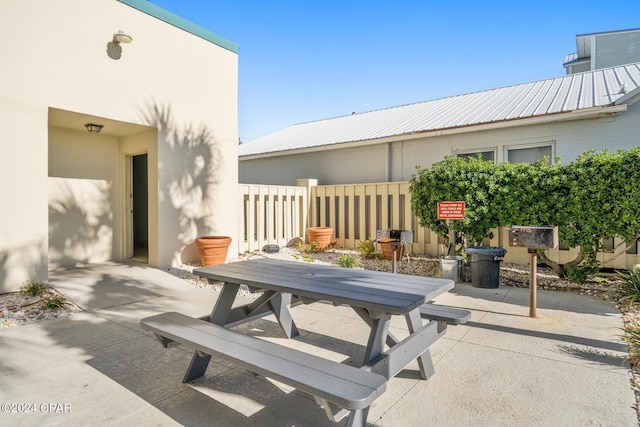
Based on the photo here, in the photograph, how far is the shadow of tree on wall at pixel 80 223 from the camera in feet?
22.4

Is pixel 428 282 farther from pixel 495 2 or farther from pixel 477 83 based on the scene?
pixel 477 83

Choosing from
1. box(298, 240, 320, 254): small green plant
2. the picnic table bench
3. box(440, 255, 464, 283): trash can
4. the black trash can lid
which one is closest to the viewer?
the picnic table bench

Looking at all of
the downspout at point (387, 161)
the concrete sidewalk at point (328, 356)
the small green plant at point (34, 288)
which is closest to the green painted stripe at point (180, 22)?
the downspout at point (387, 161)

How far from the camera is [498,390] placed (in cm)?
271

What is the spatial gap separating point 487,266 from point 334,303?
404cm

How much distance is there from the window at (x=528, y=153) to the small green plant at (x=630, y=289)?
3.63 m

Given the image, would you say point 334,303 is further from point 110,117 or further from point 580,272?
point 110,117

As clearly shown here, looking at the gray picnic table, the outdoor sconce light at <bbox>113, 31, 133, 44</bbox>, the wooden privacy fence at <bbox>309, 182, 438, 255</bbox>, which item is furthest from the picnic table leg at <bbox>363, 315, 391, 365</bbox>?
the outdoor sconce light at <bbox>113, 31, 133, 44</bbox>

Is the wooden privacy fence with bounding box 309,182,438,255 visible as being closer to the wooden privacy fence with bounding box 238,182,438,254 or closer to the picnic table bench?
the wooden privacy fence with bounding box 238,182,438,254

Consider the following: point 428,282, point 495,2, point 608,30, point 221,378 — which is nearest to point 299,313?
point 221,378

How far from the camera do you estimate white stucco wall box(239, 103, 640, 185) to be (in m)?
7.26

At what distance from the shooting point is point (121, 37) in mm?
6008

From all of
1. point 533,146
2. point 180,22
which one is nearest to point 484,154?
point 533,146

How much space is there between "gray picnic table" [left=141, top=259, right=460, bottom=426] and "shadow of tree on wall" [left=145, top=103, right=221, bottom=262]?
3863 millimetres
